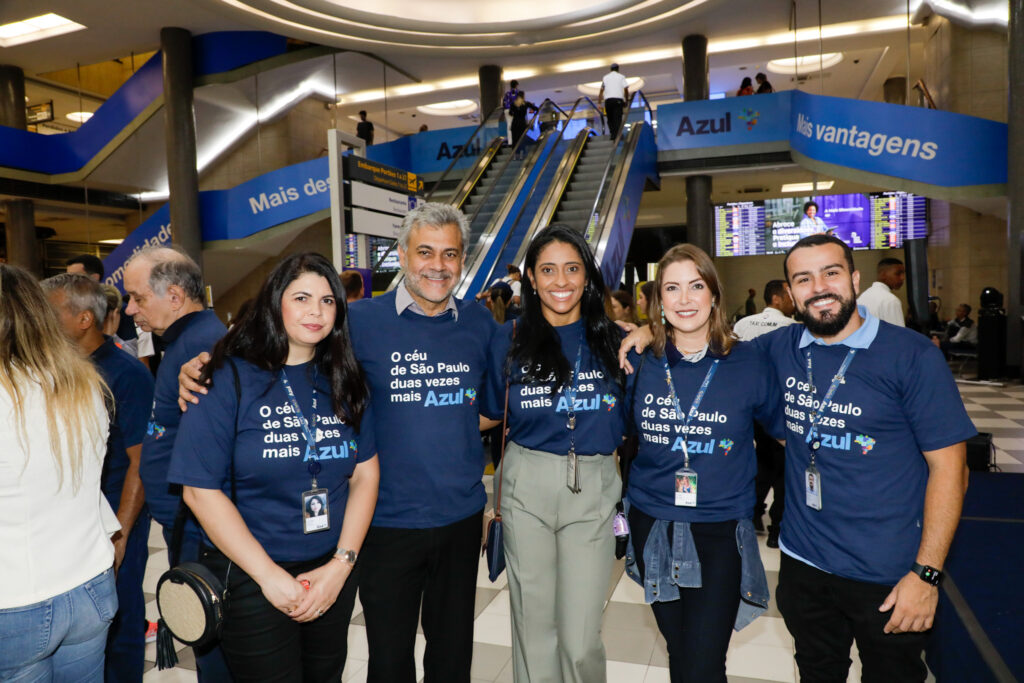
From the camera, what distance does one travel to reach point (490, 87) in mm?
14820

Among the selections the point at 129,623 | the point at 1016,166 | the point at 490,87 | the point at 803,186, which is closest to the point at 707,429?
the point at 129,623

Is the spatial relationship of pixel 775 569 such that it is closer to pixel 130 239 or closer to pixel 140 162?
pixel 130 239

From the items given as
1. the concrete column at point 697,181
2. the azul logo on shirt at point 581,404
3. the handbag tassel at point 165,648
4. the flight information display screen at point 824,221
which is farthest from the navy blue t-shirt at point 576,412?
the flight information display screen at point 824,221

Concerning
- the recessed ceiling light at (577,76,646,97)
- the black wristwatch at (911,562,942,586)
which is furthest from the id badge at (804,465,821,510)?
the recessed ceiling light at (577,76,646,97)

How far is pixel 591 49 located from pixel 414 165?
4457 mm

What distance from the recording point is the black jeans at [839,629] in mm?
1825

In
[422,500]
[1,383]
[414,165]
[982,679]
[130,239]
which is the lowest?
[982,679]

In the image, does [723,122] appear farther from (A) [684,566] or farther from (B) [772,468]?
(A) [684,566]

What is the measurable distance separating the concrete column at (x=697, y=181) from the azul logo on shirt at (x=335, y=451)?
439 inches

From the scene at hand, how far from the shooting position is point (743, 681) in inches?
109

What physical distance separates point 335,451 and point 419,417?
0.32 meters

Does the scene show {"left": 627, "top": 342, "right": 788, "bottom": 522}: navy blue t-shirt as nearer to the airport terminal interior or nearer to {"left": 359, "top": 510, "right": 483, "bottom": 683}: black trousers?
{"left": 359, "top": 510, "right": 483, "bottom": 683}: black trousers

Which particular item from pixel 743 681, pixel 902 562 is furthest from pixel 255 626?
pixel 743 681

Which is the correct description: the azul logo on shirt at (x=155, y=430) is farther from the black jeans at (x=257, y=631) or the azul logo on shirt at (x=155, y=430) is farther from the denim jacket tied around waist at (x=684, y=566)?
the denim jacket tied around waist at (x=684, y=566)
